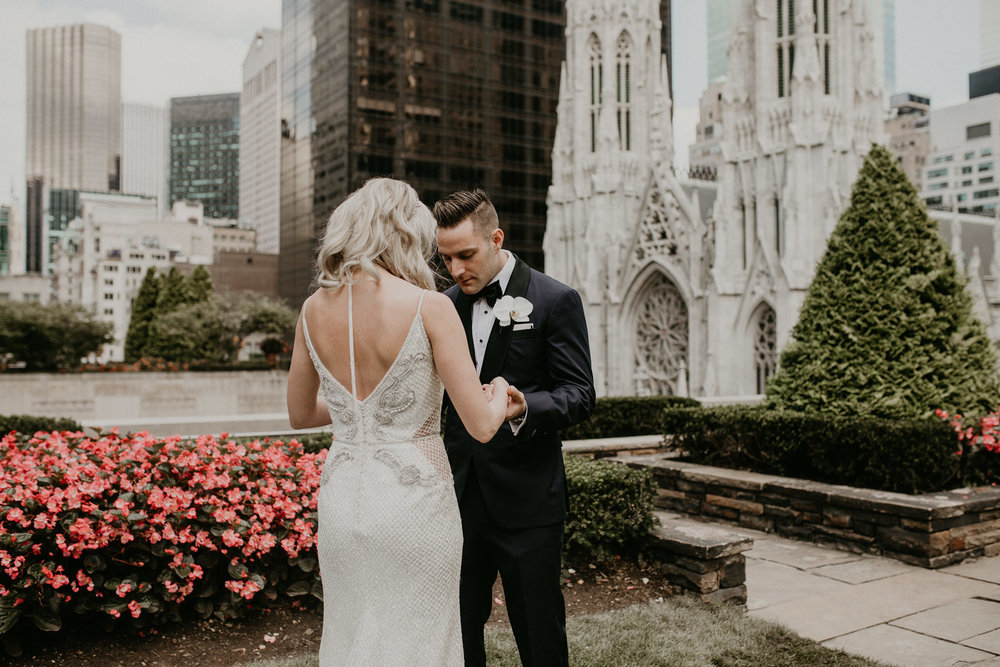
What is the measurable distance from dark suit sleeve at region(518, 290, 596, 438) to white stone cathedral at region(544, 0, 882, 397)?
27.8 meters

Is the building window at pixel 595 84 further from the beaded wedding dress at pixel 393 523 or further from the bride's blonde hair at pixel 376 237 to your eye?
the beaded wedding dress at pixel 393 523

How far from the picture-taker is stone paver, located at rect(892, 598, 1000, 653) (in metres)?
4.95

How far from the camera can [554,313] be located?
10.6 ft

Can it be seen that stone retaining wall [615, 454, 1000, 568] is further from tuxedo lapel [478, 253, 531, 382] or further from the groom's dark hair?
the groom's dark hair

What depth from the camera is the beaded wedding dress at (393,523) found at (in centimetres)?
274

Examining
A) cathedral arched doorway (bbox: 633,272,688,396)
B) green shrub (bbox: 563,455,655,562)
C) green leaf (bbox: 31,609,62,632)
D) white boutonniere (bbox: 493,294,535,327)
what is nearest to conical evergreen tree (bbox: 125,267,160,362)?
cathedral arched doorway (bbox: 633,272,688,396)

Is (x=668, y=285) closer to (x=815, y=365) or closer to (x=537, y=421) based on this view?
(x=815, y=365)

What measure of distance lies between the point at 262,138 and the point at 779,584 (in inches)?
6457

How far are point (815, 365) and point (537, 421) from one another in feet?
21.5

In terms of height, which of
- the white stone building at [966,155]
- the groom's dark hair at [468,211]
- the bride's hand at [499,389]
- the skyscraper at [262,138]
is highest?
the skyscraper at [262,138]

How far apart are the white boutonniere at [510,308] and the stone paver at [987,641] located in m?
3.59

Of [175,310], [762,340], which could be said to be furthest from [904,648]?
[175,310]

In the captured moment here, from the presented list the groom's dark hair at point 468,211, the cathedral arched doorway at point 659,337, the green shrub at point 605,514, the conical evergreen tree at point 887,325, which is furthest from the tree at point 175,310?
the groom's dark hair at point 468,211

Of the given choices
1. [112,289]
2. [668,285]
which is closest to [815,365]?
[668,285]
